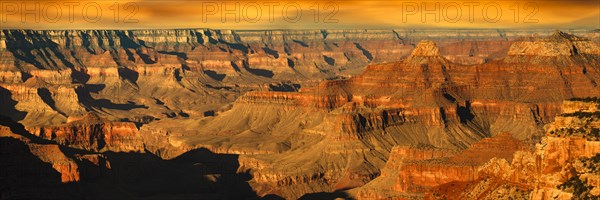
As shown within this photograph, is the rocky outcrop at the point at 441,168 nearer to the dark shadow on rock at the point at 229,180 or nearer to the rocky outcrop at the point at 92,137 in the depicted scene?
the dark shadow on rock at the point at 229,180

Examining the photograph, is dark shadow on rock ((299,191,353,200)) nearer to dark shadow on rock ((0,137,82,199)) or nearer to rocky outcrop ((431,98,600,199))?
dark shadow on rock ((0,137,82,199))

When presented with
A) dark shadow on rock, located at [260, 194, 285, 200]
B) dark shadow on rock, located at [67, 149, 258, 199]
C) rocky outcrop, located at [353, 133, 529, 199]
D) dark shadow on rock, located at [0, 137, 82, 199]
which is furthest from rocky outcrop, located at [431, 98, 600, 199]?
dark shadow on rock, located at [260, 194, 285, 200]

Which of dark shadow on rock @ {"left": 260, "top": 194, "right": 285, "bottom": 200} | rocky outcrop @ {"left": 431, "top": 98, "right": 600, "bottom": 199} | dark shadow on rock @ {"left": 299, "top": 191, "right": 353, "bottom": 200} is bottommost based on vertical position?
dark shadow on rock @ {"left": 260, "top": 194, "right": 285, "bottom": 200}

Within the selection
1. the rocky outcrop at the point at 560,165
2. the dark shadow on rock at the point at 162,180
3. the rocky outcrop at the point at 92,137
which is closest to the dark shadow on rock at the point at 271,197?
the dark shadow on rock at the point at 162,180

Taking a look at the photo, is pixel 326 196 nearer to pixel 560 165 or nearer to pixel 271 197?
pixel 271 197

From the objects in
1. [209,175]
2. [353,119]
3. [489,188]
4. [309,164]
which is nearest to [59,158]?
[209,175]

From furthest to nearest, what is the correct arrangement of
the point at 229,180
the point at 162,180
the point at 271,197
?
the point at 229,180 < the point at 162,180 < the point at 271,197

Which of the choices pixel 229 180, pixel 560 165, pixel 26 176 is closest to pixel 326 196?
pixel 229 180

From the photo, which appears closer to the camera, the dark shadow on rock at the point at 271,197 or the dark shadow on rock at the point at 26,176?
the dark shadow on rock at the point at 26,176

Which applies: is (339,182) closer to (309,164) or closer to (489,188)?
(309,164)

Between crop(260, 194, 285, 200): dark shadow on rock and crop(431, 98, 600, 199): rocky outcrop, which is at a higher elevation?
crop(431, 98, 600, 199): rocky outcrop

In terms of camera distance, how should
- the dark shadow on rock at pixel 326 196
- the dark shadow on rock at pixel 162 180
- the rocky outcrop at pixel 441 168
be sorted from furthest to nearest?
the dark shadow on rock at pixel 326 196 → the dark shadow on rock at pixel 162 180 → the rocky outcrop at pixel 441 168

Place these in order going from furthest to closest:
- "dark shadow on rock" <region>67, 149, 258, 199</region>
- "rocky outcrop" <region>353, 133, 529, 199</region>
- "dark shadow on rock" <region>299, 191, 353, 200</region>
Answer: "dark shadow on rock" <region>299, 191, 353, 200</region> < "dark shadow on rock" <region>67, 149, 258, 199</region> < "rocky outcrop" <region>353, 133, 529, 199</region>
